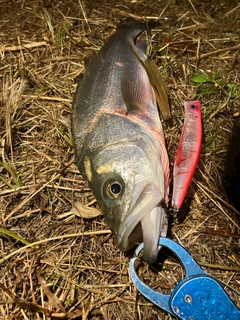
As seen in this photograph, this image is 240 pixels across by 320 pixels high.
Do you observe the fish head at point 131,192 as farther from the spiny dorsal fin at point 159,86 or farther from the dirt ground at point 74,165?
the spiny dorsal fin at point 159,86

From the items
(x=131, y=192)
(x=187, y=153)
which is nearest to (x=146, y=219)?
(x=131, y=192)

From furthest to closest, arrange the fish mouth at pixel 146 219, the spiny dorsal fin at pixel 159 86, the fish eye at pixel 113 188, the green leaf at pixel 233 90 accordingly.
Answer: the green leaf at pixel 233 90 < the spiny dorsal fin at pixel 159 86 < the fish eye at pixel 113 188 < the fish mouth at pixel 146 219

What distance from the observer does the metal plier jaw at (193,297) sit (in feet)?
8.09

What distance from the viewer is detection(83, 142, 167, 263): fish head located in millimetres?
2619

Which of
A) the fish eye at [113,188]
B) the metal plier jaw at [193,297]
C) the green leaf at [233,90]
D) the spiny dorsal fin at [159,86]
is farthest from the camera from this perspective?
the green leaf at [233,90]

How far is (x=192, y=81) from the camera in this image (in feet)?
12.6

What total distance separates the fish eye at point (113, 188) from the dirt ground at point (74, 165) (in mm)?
439

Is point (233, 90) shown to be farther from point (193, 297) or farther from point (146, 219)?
point (193, 297)

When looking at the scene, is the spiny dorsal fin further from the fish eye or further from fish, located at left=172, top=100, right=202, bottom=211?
the fish eye

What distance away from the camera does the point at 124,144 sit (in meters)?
2.92

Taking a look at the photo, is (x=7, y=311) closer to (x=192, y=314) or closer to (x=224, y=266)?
(x=192, y=314)

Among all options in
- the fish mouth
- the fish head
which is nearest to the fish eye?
the fish head

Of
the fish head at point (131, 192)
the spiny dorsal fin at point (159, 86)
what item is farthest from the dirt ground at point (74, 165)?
the fish head at point (131, 192)

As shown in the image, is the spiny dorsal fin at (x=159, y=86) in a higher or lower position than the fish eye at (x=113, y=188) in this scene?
higher
